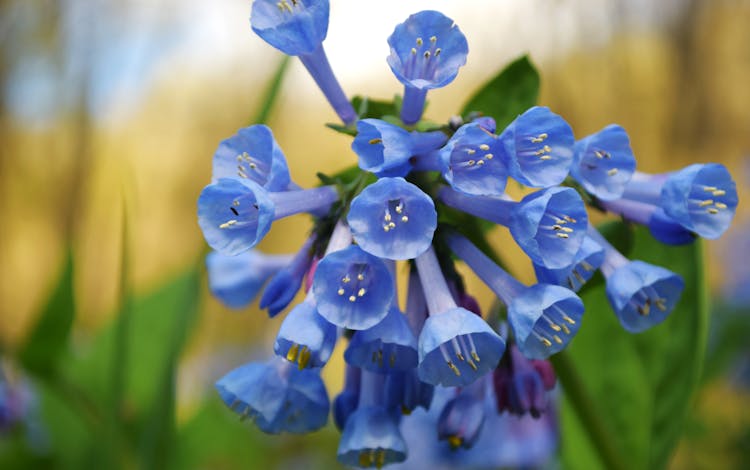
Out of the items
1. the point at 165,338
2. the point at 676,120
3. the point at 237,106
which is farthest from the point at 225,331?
the point at 165,338

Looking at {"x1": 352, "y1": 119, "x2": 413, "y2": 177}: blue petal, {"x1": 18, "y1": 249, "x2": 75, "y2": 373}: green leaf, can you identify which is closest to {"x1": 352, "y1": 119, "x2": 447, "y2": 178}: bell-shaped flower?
{"x1": 352, "y1": 119, "x2": 413, "y2": 177}: blue petal

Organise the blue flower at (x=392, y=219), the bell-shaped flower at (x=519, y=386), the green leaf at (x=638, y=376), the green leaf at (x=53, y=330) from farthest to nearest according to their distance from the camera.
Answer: the green leaf at (x=53, y=330)
the green leaf at (x=638, y=376)
the bell-shaped flower at (x=519, y=386)
the blue flower at (x=392, y=219)

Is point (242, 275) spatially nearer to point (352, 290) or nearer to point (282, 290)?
point (282, 290)

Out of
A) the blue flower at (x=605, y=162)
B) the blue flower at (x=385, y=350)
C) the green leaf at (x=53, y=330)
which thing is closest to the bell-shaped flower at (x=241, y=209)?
the blue flower at (x=385, y=350)

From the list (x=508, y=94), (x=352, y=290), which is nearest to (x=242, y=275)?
(x=352, y=290)

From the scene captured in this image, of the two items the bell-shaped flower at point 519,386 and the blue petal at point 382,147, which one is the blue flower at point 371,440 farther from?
the blue petal at point 382,147

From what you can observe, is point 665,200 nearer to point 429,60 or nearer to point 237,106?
point 429,60

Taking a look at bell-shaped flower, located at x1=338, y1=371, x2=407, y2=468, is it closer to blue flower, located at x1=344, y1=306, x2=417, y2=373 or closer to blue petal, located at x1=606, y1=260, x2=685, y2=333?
blue flower, located at x1=344, y1=306, x2=417, y2=373
